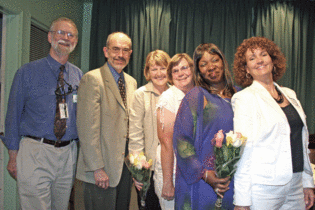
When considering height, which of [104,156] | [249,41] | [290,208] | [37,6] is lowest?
[290,208]

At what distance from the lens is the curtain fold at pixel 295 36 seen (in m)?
4.04

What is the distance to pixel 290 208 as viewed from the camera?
146 cm

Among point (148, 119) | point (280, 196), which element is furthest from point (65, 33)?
point (280, 196)

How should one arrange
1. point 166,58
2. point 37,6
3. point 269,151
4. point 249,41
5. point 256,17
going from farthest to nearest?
point 256,17
point 37,6
point 166,58
point 249,41
point 269,151

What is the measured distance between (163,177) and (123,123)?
2.12ft

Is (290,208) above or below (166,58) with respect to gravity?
below

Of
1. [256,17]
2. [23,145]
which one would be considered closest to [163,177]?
[23,145]

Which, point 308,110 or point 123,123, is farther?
point 308,110

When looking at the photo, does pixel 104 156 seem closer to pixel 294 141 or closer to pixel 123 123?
pixel 123 123

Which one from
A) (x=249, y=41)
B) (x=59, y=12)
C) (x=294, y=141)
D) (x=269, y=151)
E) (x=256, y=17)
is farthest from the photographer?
(x=256, y=17)

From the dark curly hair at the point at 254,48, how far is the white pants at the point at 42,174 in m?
1.44

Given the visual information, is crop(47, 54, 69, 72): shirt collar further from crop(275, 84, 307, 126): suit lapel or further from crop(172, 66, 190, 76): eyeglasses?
crop(275, 84, 307, 126): suit lapel

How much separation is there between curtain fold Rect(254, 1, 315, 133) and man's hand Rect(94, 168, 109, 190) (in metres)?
3.31

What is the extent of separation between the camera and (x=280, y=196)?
1.41 meters
